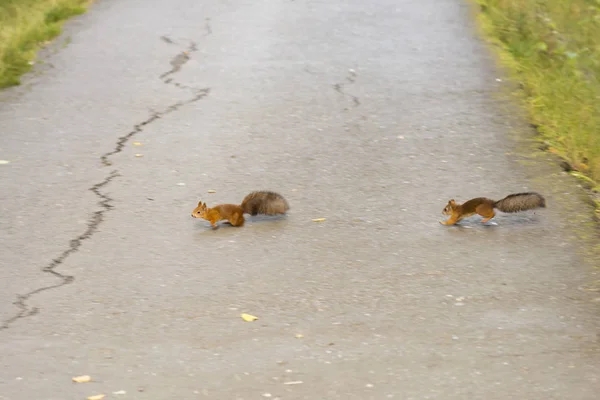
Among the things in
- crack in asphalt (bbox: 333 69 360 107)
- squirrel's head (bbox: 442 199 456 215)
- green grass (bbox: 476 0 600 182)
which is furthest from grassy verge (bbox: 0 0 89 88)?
squirrel's head (bbox: 442 199 456 215)

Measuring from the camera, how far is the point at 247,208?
650 cm

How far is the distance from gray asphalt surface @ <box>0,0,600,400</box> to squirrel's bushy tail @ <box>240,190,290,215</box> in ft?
0.39

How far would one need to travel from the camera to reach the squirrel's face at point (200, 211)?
6367 mm

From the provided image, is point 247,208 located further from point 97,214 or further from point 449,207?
point 449,207

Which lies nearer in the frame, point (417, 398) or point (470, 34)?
point (417, 398)

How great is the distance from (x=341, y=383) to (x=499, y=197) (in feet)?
9.35

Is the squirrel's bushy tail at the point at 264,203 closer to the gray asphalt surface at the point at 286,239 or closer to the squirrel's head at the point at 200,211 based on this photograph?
the gray asphalt surface at the point at 286,239

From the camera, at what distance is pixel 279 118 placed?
29.1 ft

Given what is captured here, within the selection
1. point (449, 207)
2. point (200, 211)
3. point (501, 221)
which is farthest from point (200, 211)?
point (501, 221)

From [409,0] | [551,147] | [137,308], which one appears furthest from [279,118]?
[409,0]

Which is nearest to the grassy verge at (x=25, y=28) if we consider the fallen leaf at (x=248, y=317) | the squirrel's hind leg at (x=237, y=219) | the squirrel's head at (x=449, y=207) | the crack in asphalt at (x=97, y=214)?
the crack in asphalt at (x=97, y=214)

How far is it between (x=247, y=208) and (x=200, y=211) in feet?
1.07

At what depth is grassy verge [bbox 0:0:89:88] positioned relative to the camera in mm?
10327

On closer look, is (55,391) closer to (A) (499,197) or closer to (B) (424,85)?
(A) (499,197)
